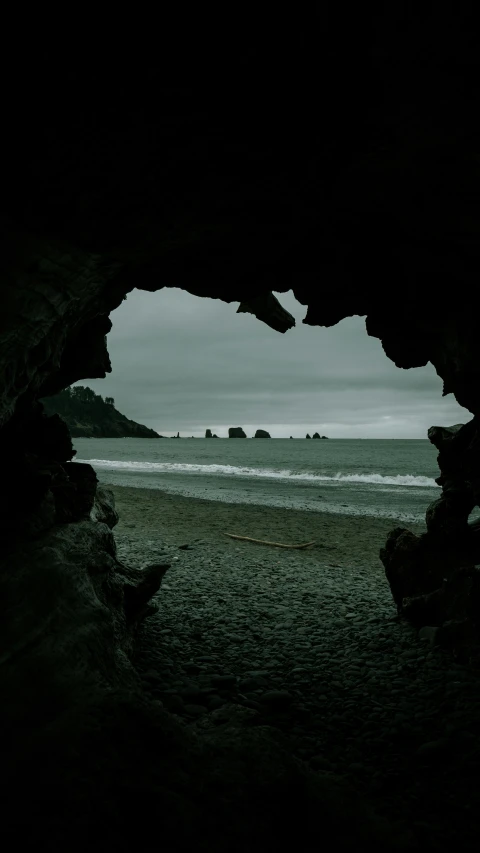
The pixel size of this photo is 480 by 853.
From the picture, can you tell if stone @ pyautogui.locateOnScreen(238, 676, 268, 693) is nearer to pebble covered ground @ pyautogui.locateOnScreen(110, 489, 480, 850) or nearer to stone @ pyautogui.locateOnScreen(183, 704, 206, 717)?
pebble covered ground @ pyautogui.locateOnScreen(110, 489, 480, 850)

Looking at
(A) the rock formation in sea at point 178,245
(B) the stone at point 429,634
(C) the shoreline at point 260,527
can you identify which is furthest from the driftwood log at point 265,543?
(A) the rock formation in sea at point 178,245

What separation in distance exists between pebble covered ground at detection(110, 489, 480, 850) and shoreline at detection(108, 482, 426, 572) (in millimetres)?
4550

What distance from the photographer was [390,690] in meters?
5.80

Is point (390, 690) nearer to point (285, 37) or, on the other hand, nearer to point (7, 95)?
point (285, 37)

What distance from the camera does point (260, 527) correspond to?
19.8m

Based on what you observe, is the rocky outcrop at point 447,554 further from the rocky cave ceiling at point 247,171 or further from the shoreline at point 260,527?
the shoreline at point 260,527

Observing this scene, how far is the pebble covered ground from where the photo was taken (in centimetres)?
405

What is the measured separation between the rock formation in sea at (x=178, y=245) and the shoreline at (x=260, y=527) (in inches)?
335

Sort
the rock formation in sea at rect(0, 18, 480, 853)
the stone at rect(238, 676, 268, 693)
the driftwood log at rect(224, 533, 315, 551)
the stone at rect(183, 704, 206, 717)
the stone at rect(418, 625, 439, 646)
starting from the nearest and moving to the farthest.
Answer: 1. the rock formation in sea at rect(0, 18, 480, 853)
2. the stone at rect(183, 704, 206, 717)
3. the stone at rect(238, 676, 268, 693)
4. the stone at rect(418, 625, 439, 646)
5. the driftwood log at rect(224, 533, 315, 551)

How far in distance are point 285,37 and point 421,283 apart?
14.8ft

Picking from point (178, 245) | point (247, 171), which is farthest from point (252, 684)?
point (247, 171)

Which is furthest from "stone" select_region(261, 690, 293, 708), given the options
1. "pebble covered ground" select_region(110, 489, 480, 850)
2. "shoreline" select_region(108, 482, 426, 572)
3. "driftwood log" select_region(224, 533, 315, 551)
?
"driftwood log" select_region(224, 533, 315, 551)

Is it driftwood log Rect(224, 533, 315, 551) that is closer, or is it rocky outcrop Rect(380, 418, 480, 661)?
rocky outcrop Rect(380, 418, 480, 661)

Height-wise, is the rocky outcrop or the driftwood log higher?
the rocky outcrop
